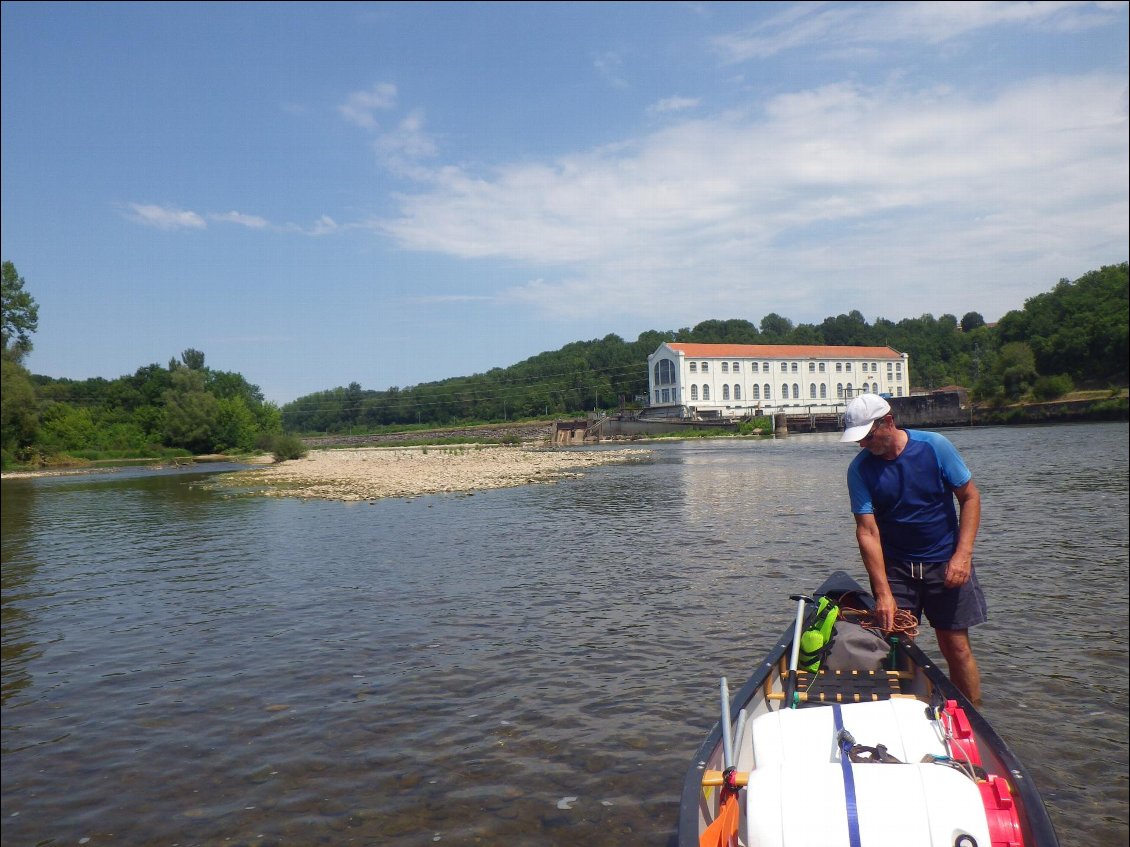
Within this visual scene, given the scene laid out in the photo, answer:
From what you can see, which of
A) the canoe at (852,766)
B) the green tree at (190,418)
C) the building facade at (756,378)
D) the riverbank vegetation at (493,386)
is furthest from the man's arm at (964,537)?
the green tree at (190,418)

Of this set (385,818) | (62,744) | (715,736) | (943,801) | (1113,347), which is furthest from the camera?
(1113,347)

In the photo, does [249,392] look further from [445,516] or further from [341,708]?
[341,708]

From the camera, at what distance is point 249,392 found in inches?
5974

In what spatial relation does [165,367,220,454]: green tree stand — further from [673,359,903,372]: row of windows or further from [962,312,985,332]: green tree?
[962,312,985,332]: green tree

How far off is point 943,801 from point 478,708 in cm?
493

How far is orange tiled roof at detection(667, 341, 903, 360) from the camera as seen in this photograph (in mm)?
102188

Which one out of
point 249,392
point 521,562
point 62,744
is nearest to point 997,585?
point 521,562

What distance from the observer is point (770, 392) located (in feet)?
346

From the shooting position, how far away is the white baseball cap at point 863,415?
5535 millimetres

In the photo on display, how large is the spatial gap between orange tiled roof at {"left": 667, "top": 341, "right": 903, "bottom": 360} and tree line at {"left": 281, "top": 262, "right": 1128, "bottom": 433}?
14331mm

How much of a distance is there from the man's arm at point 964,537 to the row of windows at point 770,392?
95572mm

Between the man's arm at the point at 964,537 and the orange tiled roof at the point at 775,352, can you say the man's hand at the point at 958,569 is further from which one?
the orange tiled roof at the point at 775,352

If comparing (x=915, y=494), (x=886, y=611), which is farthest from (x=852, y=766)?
(x=915, y=494)

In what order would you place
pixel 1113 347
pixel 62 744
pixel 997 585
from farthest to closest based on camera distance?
pixel 1113 347 < pixel 997 585 < pixel 62 744
